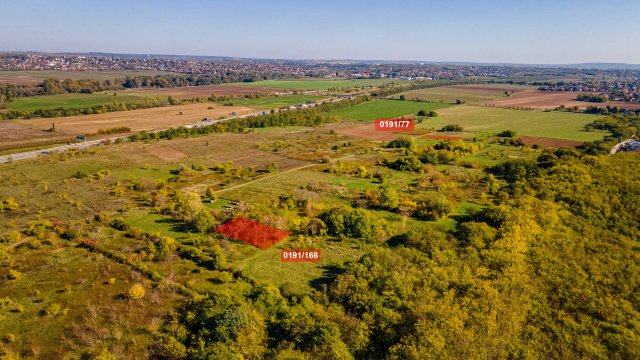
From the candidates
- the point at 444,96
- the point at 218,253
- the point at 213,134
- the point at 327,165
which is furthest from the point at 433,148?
the point at 444,96

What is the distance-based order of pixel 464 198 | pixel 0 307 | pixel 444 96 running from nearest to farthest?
pixel 0 307 → pixel 464 198 → pixel 444 96

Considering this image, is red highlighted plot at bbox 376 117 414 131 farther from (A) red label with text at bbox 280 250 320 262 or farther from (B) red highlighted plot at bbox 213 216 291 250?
(A) red label with text at bbox 280 250 320 262

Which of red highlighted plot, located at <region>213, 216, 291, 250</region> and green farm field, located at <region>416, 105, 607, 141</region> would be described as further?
green farm field, located at <region>416, 105, 607, 141</region>

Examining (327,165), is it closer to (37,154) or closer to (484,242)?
(484,242)

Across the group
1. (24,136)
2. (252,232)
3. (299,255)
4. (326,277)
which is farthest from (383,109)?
(326,277)

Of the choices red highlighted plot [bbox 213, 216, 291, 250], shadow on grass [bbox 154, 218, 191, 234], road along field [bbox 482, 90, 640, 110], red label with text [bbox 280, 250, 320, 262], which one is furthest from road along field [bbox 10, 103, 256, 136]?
road along field [bbox 482, 90, 640, 110]

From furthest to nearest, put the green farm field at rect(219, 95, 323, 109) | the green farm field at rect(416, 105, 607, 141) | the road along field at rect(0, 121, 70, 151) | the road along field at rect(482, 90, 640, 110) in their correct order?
the green farm field at rect(219, 95, 323, 109), the road along field at rect(482, 90, 640, 110), the green farm field at rect(416, 105, 607, 141), the road along field at rect(0, 121, 70, 151)

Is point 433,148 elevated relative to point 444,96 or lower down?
lower down
